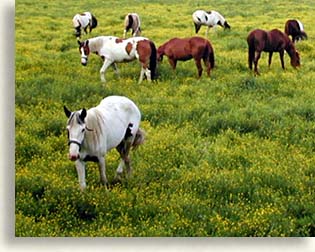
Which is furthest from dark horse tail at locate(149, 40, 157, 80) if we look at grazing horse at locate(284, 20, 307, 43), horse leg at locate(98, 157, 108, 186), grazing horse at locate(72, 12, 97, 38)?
grazing horse at locate(284, 20, 307, 43)

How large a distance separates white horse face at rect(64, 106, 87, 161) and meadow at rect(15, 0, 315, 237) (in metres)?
0.26

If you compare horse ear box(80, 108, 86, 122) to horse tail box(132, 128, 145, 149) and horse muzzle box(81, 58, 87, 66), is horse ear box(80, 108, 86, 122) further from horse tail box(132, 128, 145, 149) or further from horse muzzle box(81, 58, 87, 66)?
horse muzzle box(81, 58, 87, 66)

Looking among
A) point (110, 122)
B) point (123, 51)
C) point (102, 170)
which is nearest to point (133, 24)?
point (123, 51)

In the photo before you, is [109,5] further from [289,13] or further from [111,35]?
[289,13]

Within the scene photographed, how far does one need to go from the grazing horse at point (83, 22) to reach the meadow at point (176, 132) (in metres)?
0.03

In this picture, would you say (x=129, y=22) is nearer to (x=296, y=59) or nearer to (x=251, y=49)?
(x=251, y=49)

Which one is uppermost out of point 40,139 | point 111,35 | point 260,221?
point 111,35

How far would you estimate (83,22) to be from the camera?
371cm

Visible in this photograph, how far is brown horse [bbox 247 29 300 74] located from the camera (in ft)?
12.4

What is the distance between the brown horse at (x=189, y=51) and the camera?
148 inches

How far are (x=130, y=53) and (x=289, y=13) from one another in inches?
33.7

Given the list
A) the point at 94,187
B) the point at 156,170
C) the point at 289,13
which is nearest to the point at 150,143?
the point at 156,170

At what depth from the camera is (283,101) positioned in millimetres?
3719

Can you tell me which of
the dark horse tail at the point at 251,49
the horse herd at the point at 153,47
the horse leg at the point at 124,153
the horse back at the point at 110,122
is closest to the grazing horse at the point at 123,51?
the horse herd at the point at 153,47
